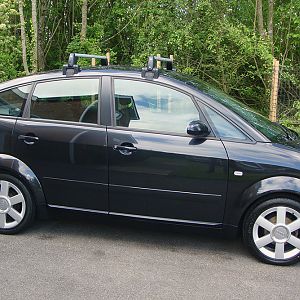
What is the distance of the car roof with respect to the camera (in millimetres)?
4055

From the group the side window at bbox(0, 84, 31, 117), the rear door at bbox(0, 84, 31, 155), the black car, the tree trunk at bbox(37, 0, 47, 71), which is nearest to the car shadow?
the black car

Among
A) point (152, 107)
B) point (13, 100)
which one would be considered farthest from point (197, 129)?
point (13, 100)

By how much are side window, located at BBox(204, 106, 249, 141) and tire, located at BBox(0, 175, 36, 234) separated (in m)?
1.88

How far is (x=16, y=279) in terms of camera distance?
3660 millimetres

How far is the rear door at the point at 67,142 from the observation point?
4.24 meters

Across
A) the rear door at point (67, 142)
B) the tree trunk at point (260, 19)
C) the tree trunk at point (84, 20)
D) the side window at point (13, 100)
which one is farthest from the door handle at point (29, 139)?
the tree trunk at point (260, 19)

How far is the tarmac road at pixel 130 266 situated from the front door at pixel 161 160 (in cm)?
24

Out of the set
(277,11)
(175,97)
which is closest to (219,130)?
(175,97)

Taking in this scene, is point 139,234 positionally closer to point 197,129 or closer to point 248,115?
point 197,129

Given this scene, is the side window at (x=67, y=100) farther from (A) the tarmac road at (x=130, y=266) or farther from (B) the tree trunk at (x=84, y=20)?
(B) the tree trunk at (x=84, y=20)

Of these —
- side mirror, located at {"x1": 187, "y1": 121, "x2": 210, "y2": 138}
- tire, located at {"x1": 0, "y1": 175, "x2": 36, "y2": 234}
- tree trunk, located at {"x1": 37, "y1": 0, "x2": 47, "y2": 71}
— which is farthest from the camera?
tree trunk, located at {"x1": 37, "y1": 0, "x2": 47, "y2": 71}

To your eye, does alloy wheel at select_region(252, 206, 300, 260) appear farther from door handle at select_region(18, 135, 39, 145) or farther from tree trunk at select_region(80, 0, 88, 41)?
tree trunk at select_region(80, 0, 88, 41)

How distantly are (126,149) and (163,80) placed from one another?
0.72 meters

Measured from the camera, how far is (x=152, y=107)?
4.20 metres
